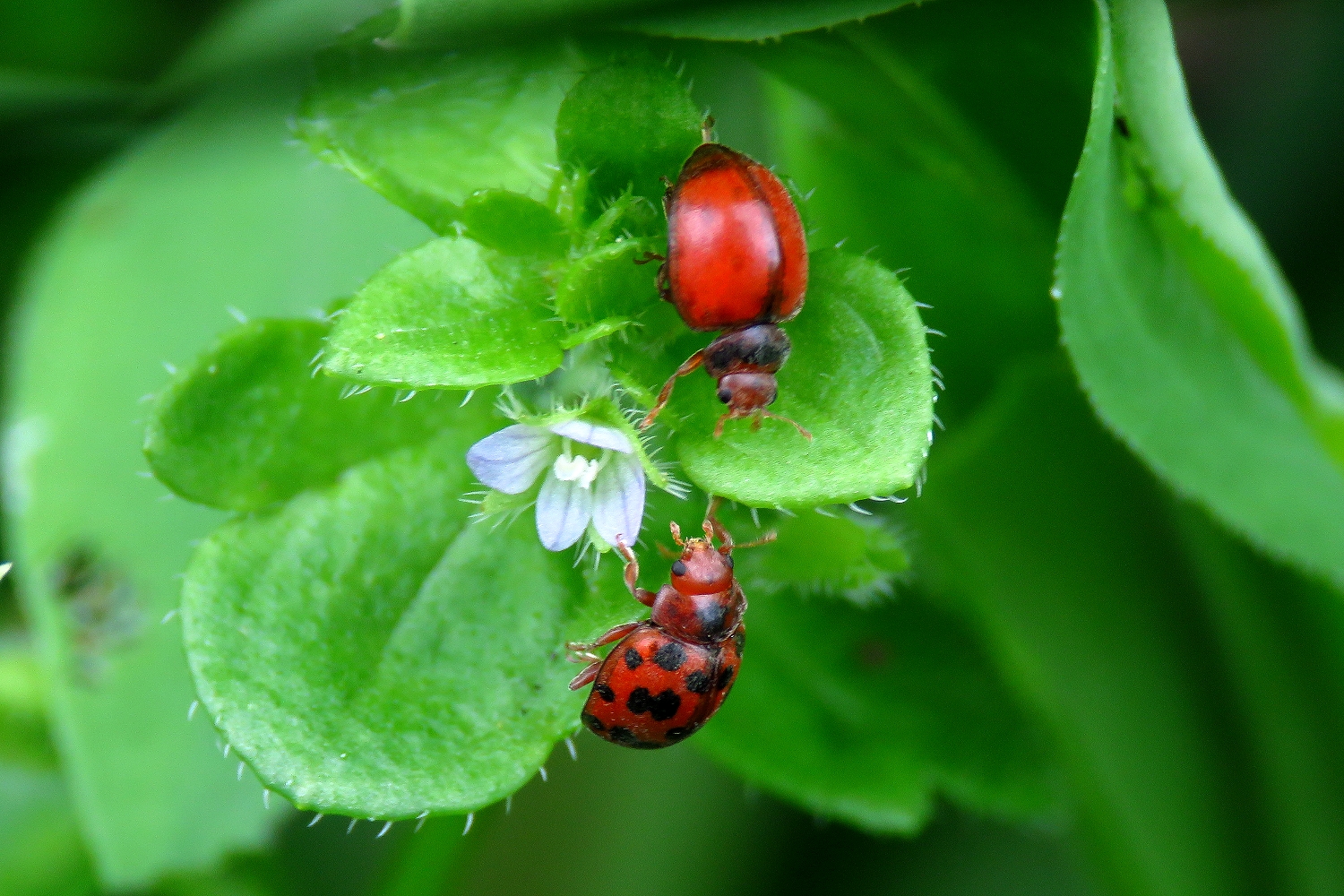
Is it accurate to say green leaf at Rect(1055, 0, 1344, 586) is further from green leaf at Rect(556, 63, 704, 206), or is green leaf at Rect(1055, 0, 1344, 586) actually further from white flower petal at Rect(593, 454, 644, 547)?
white flower petal at Rect(593, 454, 644, 547)

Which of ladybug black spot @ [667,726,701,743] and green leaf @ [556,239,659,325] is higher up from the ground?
green leaf @ [556,239,659,325]

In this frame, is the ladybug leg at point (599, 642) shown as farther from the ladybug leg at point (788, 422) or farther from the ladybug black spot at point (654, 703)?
the ladybug leg at point (788, 422)

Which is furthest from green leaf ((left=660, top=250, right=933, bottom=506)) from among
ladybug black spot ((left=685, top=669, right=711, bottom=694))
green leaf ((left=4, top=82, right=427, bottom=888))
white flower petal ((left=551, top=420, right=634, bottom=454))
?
green leaf ((left=4, top=82, right=427, bottom=888))

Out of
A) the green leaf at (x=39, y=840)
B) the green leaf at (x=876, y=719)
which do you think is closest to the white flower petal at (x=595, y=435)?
the green leaf at (x=876, y=719)

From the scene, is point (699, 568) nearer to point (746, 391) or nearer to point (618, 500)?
point (618, 500)

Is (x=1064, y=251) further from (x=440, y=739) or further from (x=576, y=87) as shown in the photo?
(x=440, y=739)

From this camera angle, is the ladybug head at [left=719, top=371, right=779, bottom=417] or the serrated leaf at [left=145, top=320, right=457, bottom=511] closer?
the ladybug head at [left=719, top=371, right=779, bottom=417]
